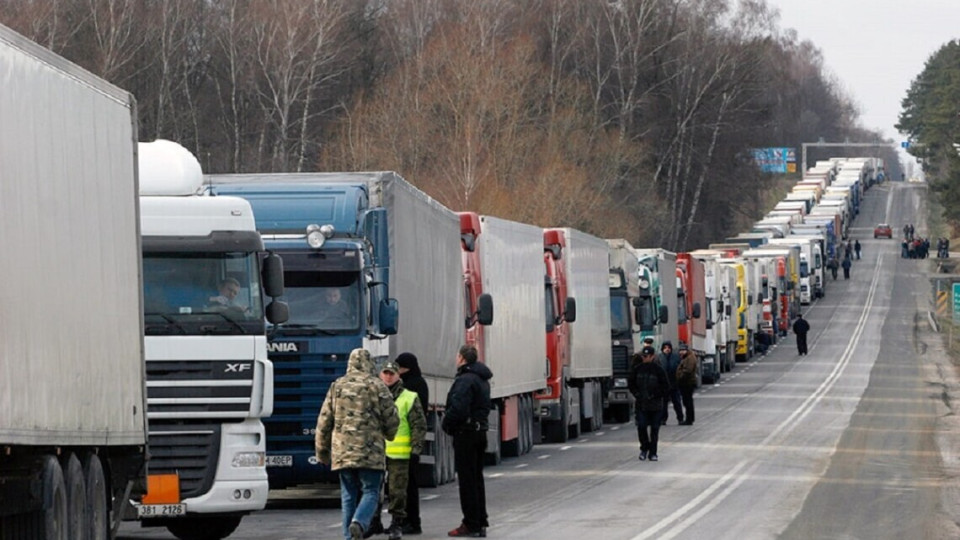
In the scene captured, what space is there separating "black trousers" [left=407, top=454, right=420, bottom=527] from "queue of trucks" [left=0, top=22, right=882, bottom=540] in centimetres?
133

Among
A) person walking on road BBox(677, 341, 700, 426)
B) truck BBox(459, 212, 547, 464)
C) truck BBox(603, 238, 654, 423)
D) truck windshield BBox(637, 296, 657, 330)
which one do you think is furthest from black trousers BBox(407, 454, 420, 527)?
truck windshield BBox(637, 296, 657, 330)

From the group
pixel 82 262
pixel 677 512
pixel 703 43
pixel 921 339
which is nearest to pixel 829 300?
pixel 703 43

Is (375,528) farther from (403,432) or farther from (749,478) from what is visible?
(749,478)

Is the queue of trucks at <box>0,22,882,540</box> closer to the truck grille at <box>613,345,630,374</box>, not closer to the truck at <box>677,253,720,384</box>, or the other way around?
the truck grille at <box>613,345,630,374</box>

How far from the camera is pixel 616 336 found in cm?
4356

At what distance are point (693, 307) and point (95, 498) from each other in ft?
138

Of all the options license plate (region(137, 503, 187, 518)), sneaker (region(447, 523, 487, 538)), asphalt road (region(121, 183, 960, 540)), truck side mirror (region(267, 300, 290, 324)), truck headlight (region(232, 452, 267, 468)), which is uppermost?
truck side mirror (region(267, 300, 290, 324))

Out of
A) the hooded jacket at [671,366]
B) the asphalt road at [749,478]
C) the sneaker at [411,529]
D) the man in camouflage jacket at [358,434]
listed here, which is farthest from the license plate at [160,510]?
the hooded jacket at [671,366]

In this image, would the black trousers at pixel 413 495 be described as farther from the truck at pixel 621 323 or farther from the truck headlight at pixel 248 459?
the truck at pixel 621 323

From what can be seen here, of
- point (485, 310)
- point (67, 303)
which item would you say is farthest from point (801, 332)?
point (67, 303)

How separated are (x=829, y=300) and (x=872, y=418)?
237ft

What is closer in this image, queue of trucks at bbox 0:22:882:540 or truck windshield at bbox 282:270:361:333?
queue of trucks at bbox 0:22:882:540

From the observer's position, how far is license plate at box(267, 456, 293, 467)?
2054cm

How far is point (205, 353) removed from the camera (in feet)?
55.9
